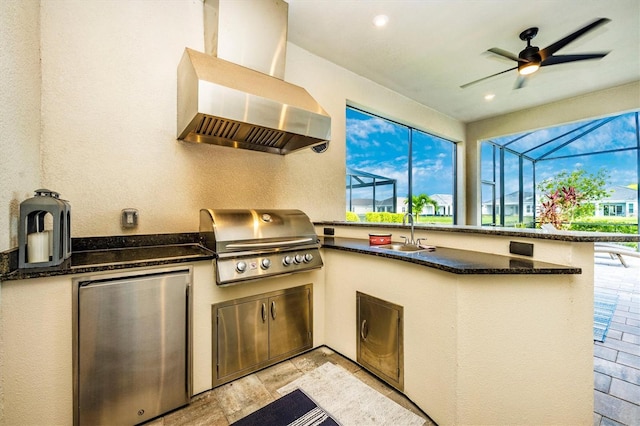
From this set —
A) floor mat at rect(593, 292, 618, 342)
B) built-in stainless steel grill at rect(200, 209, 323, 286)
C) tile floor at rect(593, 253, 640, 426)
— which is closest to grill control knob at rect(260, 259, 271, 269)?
built-in stainless steel grill at rect(200, 209, 323, 286)

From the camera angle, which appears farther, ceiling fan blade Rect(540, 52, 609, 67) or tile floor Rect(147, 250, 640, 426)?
ceiling fan blade Rect(540, 52, 609, 67)

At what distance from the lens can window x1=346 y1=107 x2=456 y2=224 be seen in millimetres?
4084

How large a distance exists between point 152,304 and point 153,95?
5.27ft

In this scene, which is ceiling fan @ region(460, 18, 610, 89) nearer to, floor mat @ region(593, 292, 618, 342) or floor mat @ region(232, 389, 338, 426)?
floor mat @ region(593, 292, 618, 342)

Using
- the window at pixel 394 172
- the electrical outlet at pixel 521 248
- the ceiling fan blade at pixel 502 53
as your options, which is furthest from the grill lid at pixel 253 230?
the ceiling fan blade at pixel 502 53

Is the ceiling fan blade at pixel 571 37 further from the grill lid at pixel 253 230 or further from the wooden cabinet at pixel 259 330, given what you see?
the wooden cabinet at pixel 259 330

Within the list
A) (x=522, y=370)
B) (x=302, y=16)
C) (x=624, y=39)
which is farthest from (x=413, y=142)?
(x=522, y=370)

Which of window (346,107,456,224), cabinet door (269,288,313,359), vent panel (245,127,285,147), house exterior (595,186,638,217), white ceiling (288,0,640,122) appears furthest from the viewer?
house exterior (595,186,638,217)

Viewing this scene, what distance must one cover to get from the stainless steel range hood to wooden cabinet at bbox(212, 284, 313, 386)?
4.33ft

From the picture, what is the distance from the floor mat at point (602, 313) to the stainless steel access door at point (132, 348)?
362cm

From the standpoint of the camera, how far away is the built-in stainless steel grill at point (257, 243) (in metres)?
1.78

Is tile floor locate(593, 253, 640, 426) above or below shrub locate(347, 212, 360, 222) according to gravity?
below

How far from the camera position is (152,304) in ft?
5.09

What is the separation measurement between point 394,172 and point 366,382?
3772 mm
